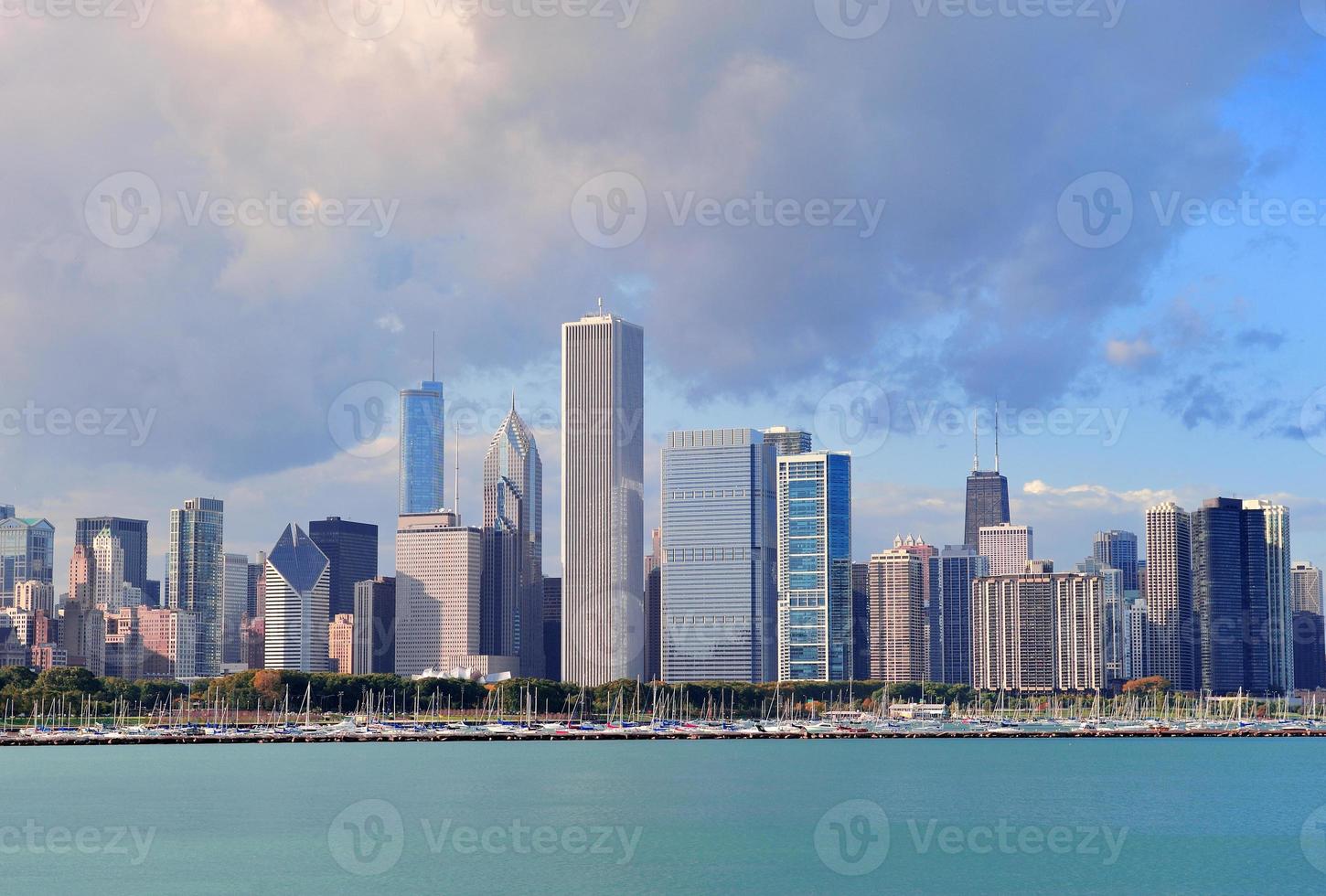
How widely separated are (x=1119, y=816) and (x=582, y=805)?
116 feet

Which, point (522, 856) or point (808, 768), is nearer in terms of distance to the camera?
point (522, 856)

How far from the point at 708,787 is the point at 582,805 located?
18.7m

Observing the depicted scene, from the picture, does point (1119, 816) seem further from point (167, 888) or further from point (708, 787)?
point (167, 888)

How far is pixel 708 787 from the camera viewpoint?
136 meters

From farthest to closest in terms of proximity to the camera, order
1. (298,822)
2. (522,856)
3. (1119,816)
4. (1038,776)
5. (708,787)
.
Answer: (1038,776)
(708,787)
(1119,816)
(298,822)
(522,856)

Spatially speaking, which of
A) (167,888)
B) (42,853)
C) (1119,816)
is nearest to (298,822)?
(42,853)

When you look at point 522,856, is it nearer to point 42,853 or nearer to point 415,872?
point 415,872

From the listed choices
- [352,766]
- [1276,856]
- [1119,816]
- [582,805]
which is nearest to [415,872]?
[582,805]

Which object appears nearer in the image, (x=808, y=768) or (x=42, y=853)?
(x=42, y=853)

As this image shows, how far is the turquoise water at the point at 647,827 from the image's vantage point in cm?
8288

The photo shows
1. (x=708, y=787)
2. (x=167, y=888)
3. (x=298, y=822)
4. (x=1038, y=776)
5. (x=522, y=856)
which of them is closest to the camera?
(x=167, y=888)

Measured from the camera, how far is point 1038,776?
505 ft

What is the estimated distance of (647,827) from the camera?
340 ft

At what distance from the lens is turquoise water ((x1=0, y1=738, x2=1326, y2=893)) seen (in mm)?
82875
